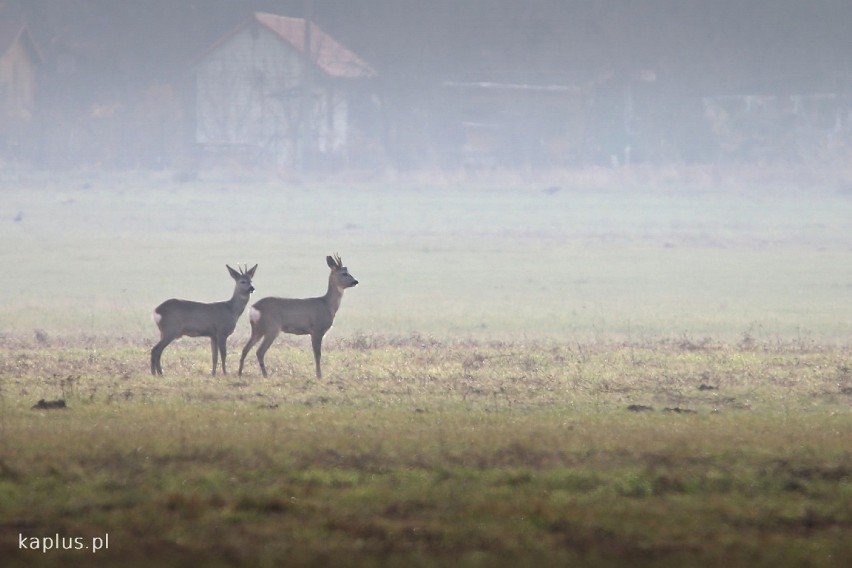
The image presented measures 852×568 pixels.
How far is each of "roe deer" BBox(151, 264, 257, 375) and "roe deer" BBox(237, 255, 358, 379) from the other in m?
0.37

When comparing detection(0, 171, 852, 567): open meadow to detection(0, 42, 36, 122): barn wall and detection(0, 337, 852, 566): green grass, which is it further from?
detection(0, 42, 36, 122): barn wall

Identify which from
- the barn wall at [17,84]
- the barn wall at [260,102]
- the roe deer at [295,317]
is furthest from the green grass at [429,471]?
the barn wall at [17,84]

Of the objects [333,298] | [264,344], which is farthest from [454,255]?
[264,344]

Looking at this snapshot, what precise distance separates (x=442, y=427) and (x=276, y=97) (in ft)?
196

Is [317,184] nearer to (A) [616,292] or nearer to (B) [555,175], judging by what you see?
(B) [555,175]

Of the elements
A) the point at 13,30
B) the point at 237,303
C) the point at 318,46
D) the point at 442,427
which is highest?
the point at 13,30

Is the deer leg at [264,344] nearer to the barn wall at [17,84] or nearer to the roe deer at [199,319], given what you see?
the roe deer at [199,319]

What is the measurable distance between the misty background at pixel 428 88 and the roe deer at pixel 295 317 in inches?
1861

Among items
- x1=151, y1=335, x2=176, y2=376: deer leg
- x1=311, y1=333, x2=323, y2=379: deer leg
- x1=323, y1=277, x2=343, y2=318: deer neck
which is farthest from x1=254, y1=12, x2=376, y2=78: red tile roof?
x1=151, y1=335, x2=176, y2=376: deer leg

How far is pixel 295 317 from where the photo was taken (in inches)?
868

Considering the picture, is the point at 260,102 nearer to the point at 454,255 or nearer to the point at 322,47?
the point at 322,47

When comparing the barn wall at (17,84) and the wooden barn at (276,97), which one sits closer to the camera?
the wooden barn at (276,97)

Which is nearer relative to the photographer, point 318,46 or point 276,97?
point 276,97

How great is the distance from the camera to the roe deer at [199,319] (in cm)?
2119
